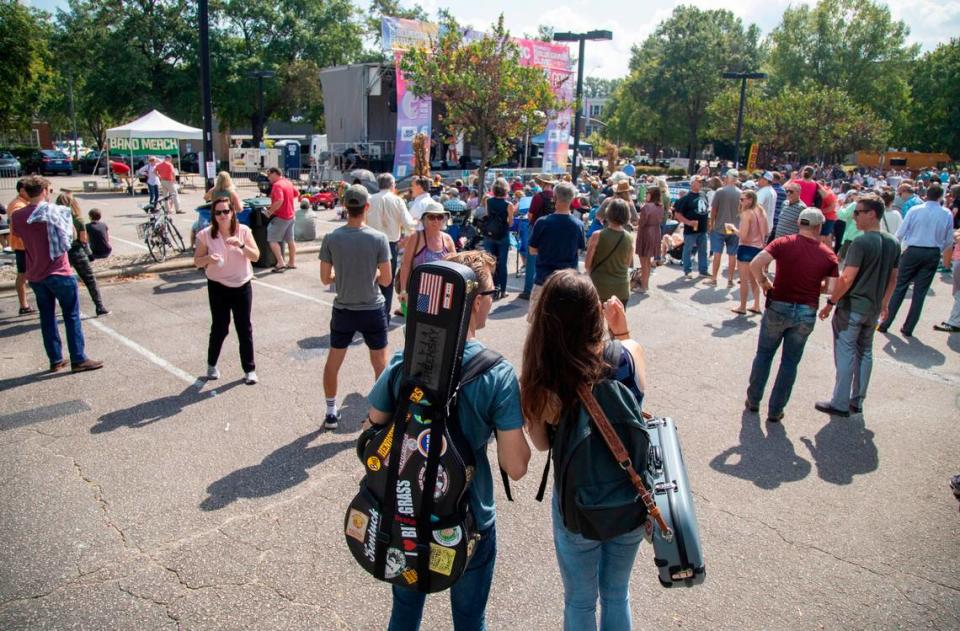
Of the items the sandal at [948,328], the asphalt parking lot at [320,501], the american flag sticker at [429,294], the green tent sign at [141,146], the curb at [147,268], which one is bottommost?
the asphalt parking lot at [320,501]

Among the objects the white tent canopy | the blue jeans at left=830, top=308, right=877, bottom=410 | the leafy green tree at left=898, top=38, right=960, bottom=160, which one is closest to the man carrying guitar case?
the blue jeans at left=830, top=308, right=877, bottom=410

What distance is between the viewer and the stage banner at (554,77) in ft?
86.4

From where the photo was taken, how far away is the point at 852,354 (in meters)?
5.53

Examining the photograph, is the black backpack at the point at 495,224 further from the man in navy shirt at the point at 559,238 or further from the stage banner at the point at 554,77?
the stage banner at the point at 554,77

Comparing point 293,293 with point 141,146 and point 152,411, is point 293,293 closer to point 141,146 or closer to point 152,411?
point 152,411

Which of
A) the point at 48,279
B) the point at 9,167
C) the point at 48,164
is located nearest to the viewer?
the point at 48,279

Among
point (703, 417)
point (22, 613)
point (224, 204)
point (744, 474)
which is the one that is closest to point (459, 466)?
point (22, 613)

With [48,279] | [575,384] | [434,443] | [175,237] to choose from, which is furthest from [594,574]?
[175,237]

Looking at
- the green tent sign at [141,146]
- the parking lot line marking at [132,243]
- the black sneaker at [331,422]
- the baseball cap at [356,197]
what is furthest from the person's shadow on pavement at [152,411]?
the green tent sign at [141,146]

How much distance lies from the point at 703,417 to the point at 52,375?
5.86 metres

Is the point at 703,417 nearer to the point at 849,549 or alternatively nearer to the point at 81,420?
the point at 849,549

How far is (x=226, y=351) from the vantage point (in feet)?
22.3

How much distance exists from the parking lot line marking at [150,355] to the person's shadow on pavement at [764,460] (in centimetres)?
454

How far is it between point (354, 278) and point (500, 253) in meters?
4.96
